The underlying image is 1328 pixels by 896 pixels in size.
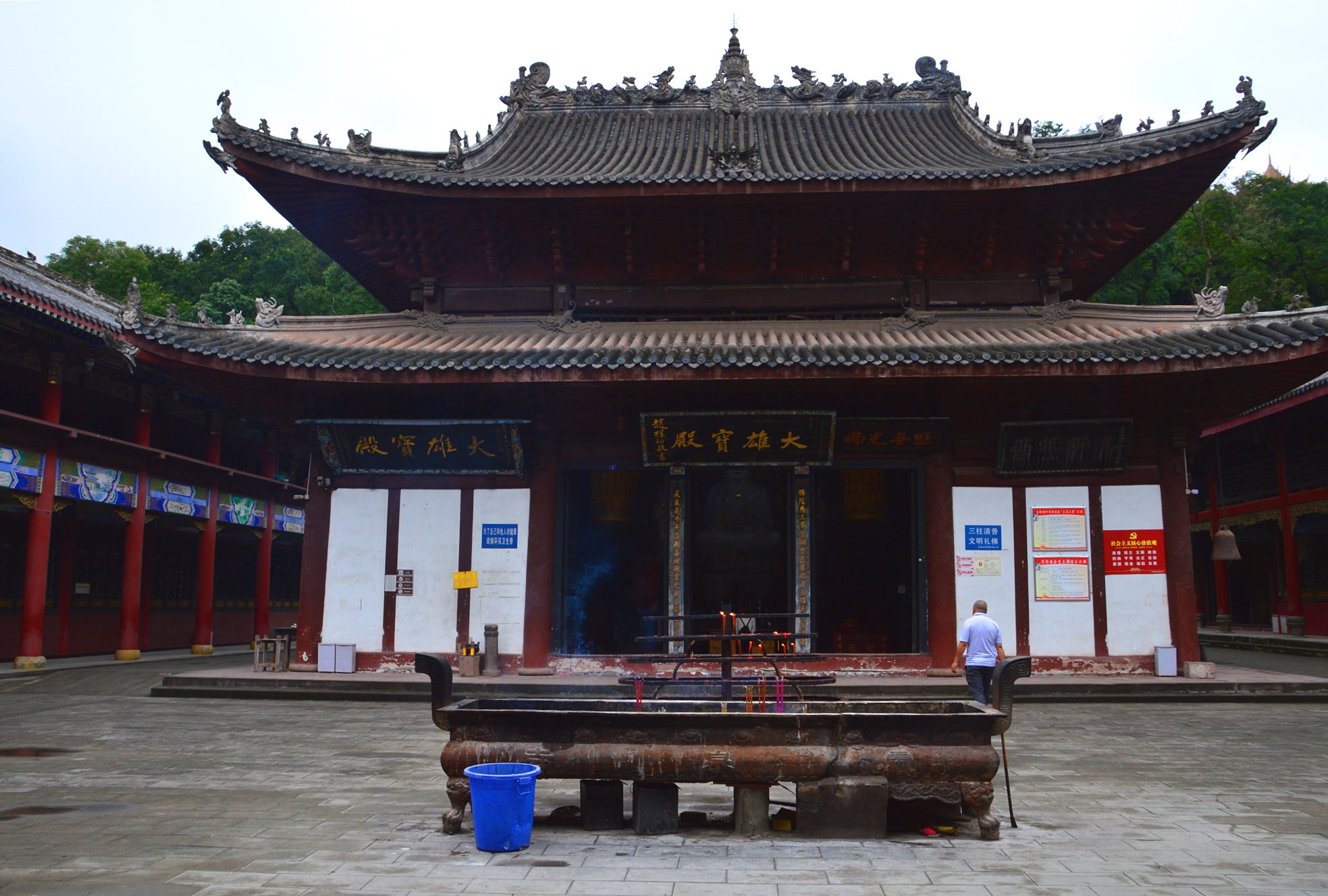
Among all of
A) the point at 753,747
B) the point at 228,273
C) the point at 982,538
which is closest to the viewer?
the point at 753,747

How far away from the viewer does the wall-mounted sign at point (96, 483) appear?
1761 centimetres

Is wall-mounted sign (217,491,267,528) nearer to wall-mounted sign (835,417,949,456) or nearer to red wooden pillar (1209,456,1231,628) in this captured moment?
wall-mounted sign (835,417,949,456)

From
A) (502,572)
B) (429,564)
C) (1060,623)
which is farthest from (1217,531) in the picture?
(429,564)

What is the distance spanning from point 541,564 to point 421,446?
2.48 m

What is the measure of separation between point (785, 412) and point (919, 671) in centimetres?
409

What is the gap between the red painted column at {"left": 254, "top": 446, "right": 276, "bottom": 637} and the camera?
82.3 ft

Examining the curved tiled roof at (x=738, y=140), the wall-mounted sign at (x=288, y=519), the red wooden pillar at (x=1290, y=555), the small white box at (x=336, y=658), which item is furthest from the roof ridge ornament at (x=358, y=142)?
the red wooden pillar at (x=1290, y=555)

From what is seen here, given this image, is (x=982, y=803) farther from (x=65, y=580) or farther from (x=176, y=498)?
(x=176, y=498)

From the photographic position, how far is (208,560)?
22.2 metres

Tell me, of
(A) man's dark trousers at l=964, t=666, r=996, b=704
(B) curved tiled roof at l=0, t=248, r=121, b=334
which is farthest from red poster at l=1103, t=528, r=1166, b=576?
(B) curved tiled roof at l=0, t=248, r=121, b=334

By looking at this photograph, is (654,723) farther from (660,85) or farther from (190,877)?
(660,85)

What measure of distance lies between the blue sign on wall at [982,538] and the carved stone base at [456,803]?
933 centimetres

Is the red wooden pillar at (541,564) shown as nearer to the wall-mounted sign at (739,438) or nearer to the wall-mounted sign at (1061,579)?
the wall-mounted sign at (739,438)

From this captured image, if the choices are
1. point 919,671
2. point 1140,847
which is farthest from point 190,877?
point 919,671
